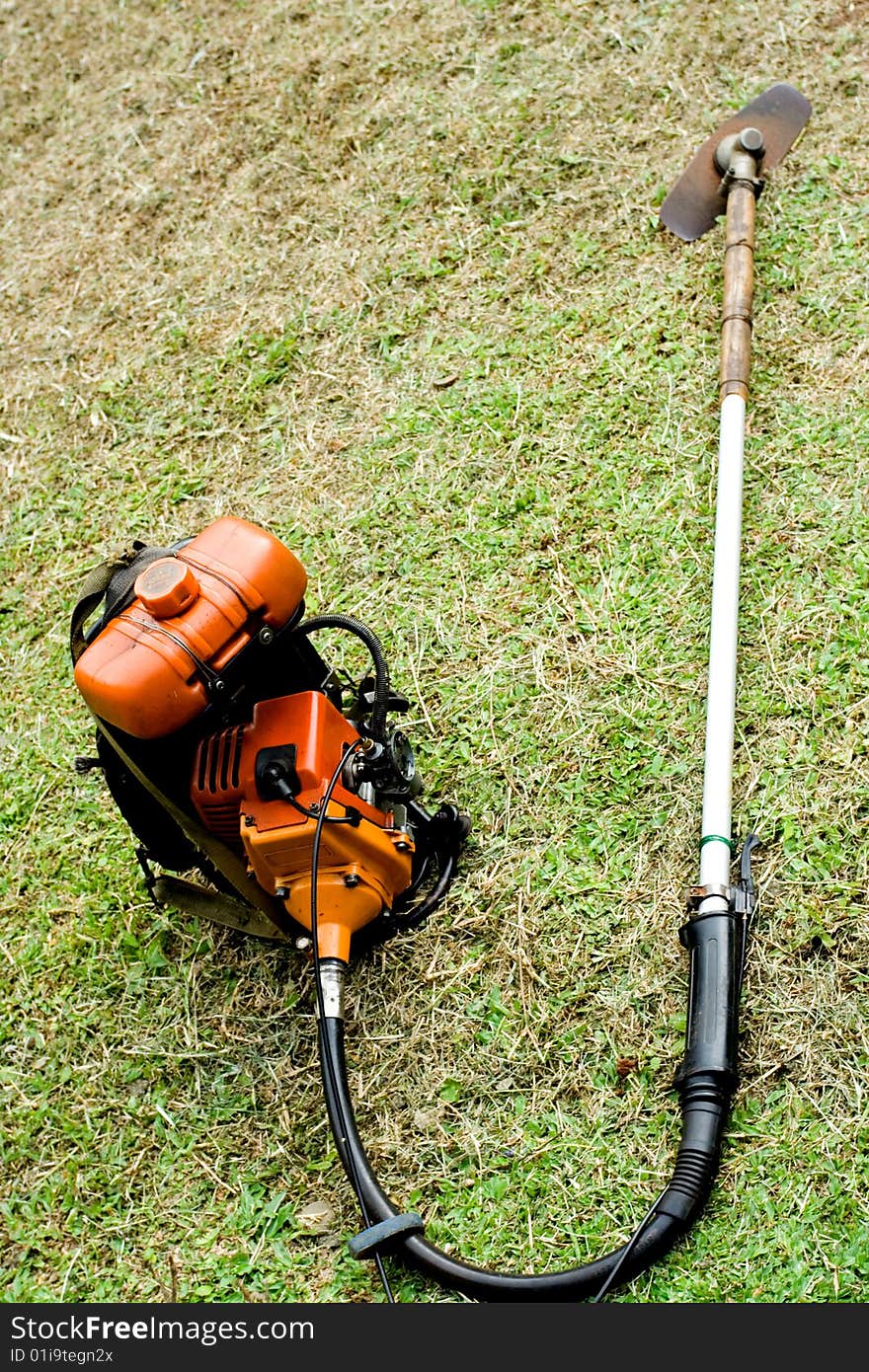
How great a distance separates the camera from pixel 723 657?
296 cm

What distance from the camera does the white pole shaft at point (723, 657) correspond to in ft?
8.94

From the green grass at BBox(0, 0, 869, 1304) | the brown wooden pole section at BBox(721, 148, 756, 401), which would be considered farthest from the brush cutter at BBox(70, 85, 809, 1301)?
the brown wooden pole section at BBox(721, 148, 756, 401)

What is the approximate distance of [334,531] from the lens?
12.1ft

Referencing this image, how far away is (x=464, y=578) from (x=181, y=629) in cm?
129

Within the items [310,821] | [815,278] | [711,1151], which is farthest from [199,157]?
[711,1151]

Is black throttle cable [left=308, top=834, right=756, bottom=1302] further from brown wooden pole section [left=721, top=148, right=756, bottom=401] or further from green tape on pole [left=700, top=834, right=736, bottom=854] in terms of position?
brown wooden pole section [left=721, top=148, right=756, bottom=401]

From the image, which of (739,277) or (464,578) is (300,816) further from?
(739,277)

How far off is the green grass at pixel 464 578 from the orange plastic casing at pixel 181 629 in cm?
88

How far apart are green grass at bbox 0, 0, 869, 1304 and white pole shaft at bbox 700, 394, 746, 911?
0.13 meters

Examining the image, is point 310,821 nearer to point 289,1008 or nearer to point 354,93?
point 289,1008

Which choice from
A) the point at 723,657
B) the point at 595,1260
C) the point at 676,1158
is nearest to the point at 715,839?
the point at 723,657

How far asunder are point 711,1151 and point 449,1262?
0.59 meters

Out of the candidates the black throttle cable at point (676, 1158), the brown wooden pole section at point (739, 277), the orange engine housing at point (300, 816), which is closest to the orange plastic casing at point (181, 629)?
the orange engine housing at point (300, 816)
